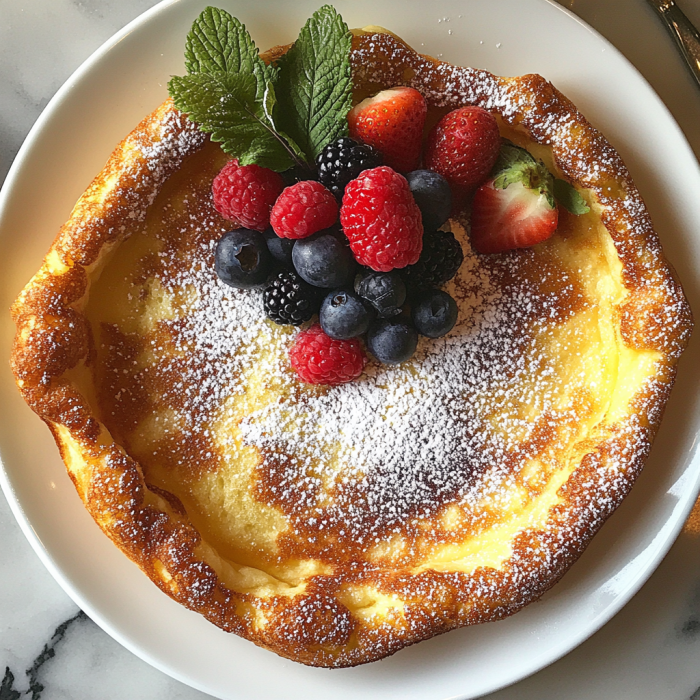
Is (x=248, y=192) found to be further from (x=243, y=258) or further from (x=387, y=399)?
(x=387, y=399)

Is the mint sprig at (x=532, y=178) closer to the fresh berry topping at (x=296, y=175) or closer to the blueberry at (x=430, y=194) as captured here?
the blueberry at (x=430, y=194)

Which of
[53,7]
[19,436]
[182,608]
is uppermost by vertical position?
[53,7]

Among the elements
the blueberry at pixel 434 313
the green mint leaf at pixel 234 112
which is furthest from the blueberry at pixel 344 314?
the green mint leaf at pixel 234 112

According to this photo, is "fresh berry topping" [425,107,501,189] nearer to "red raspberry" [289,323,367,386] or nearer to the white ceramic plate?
the white ceramic plate

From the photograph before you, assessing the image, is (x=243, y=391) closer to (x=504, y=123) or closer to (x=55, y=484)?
(x=55, y=484)

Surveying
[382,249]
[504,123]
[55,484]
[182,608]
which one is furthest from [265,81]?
[182,608]

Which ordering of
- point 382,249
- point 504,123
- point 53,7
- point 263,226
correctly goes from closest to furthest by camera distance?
point 382,249 → point 263,226 → point 504,123 → point 53,7

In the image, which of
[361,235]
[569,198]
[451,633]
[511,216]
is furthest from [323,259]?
[451,633]
